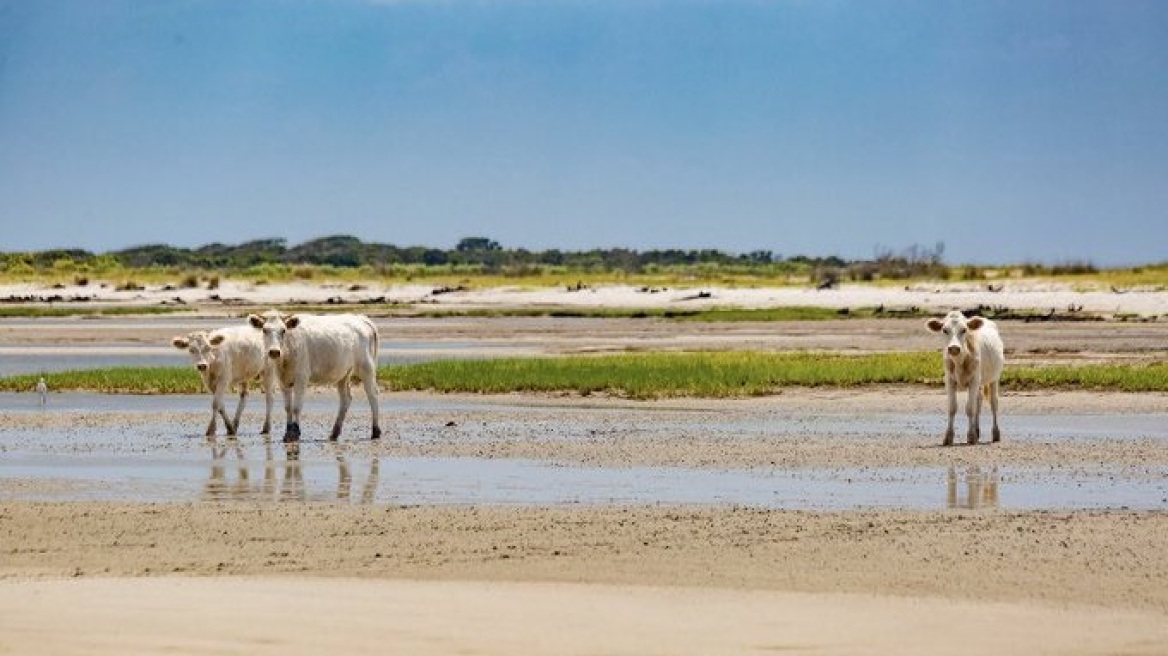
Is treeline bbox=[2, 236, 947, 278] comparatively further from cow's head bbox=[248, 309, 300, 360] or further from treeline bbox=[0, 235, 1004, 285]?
cow's head bbox=[248, 309, 300, 360]

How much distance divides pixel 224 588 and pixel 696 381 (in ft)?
67.6

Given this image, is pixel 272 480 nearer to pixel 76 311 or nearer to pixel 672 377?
pixel 672 377

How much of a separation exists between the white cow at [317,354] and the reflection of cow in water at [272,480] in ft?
5.81

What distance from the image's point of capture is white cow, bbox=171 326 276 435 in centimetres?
2472

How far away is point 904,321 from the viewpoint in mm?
58469

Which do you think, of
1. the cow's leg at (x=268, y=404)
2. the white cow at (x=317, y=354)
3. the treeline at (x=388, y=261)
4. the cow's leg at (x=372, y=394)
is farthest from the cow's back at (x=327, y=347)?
the treeline at (x=388, y=261)

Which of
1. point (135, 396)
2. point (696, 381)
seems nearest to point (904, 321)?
point (696, 381)

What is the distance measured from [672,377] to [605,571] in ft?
65.9

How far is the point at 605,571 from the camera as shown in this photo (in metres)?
12.8

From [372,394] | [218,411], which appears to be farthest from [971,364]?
[218,411]

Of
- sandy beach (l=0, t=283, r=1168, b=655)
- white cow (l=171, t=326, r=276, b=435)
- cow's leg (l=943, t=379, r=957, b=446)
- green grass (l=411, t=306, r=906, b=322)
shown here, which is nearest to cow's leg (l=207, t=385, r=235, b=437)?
white cow (l=171, t=326, r=276, b=435)

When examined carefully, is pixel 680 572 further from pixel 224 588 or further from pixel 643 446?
pixel 643 446

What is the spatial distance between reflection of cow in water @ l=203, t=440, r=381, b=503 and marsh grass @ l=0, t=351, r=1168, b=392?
10.3 m

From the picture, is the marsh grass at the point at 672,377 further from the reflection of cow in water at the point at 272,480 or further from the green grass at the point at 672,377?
the reflection of cow in water at the point at 272,480
